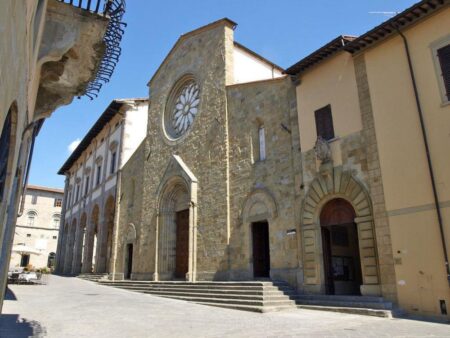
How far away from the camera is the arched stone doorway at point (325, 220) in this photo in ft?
35.1

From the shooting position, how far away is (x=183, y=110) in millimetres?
20891

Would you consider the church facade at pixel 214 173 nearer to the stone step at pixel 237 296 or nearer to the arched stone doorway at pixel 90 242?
the stone step at pixel 237 296

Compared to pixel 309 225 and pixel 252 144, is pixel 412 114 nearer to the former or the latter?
pixel 309 225

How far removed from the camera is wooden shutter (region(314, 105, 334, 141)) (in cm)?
1265

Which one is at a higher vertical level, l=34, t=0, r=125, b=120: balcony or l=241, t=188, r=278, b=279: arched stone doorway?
l=34, t=0, r=125, b=120: balcony

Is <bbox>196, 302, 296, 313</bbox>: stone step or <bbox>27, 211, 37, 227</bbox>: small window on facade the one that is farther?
<bbox>27, 211, 37, 227</bbox>: small window on facade

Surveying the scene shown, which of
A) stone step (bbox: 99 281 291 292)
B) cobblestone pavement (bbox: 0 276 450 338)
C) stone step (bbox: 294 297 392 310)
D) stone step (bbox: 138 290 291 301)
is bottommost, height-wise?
cobblestone pavement (bbox: 0 276 450 338)

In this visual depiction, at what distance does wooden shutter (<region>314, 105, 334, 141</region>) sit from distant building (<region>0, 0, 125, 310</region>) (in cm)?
729

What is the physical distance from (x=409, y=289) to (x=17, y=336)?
881 centimetres

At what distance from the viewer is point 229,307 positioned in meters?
11.8

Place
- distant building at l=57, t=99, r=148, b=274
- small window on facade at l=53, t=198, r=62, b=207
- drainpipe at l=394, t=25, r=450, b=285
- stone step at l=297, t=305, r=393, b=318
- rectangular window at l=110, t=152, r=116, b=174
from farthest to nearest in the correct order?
small window on facade at l=53, t=198, r=62, b=207 < rectangular window at l=110, t=152, r=116, b=174 < distant building at l=57, t=99, r=148, b=274 < stone step at l=297, t=305, r=393, b=318 < drainpipe at l=394, t=25, r=450, b=285

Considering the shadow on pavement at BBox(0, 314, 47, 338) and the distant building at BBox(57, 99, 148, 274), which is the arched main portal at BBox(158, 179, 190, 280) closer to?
the distant building at BBox(57, 99, 148, 274)

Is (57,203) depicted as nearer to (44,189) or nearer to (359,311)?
(44,189)

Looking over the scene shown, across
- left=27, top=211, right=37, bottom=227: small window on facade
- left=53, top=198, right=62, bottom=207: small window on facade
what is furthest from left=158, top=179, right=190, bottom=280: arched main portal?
left=53, top=198, right=62, bottom=207: small window on facade
